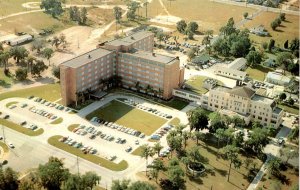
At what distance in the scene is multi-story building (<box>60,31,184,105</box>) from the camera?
100812 millimetres

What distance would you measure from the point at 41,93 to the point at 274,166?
62439 millimetres

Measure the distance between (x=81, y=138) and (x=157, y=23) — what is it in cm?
9280

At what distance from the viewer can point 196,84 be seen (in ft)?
380

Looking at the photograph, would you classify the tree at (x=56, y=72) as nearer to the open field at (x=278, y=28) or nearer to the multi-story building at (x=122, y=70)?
the multi-story building at (x=122, y=70)

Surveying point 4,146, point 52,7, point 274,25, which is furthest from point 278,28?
point 4,146

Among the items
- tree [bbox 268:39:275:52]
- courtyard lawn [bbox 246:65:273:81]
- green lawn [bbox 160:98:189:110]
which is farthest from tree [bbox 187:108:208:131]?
tree [bbox 268:39:275:52]

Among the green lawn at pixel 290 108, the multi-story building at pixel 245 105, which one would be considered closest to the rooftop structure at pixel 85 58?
the multi-story building at pixel 245 105

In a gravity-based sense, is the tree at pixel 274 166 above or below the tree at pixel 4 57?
below

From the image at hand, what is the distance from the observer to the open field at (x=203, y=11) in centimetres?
17425

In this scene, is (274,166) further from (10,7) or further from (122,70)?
(10,7)

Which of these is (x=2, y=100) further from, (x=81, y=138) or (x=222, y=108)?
(x=222, y=108)

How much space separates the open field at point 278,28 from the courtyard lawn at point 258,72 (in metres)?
25.0

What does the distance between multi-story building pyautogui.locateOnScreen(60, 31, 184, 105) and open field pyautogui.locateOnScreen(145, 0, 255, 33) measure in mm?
63014

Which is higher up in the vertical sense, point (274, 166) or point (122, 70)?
point (122, 70)
